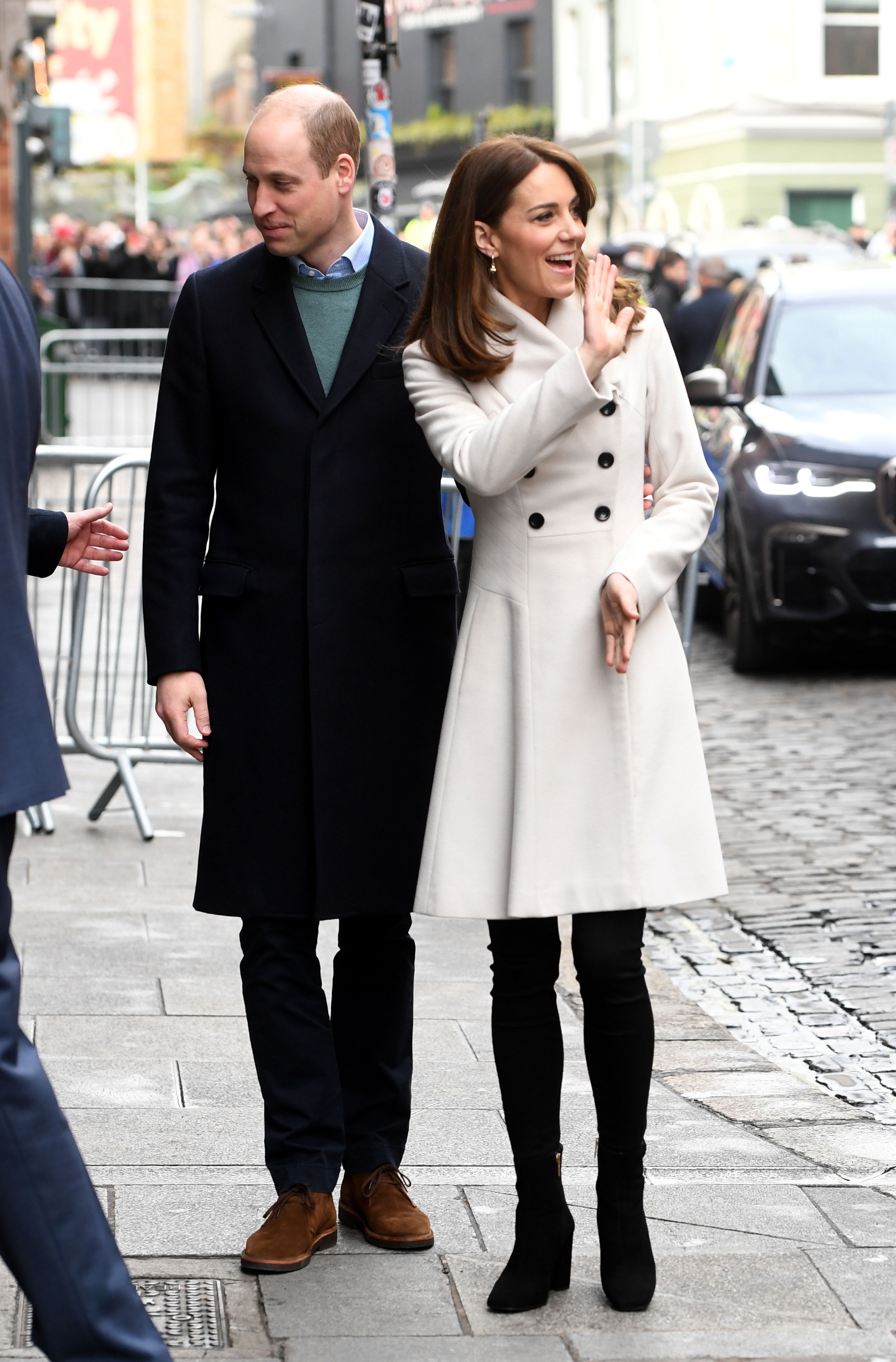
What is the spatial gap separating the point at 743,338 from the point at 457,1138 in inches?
315

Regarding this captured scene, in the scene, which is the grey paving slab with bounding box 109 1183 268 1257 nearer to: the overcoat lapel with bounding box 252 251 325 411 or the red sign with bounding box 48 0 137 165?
the overcoat lapel with bounding box 252 251 325 411

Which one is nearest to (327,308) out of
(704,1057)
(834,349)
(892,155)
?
→ (704,1057)

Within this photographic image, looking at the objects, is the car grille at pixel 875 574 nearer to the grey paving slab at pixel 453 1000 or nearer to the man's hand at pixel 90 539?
the grey paving slab at pixel 453 1000

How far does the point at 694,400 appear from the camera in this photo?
10.3 m

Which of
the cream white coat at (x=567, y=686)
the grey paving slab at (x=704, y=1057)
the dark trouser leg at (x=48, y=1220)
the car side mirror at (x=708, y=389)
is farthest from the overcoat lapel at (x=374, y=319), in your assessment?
the car side mirror at (x=708, y=389)

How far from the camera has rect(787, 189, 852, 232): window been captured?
45844 mm

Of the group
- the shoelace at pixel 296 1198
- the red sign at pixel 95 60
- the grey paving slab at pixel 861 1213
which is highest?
the red sign at pixel 95 60

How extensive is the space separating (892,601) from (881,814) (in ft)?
8.45

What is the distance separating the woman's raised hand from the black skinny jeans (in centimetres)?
86

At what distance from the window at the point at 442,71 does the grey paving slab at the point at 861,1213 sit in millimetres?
58861

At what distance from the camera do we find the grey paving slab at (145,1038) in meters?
5.05

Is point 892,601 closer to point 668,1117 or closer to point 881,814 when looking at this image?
point 881,814

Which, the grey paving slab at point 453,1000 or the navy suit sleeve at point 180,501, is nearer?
the navy suit sleeve at point 180,501

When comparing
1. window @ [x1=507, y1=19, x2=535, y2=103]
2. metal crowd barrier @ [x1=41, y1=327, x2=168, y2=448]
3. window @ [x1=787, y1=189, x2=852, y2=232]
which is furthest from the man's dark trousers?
window @ [x1=507, y1=19, x2=535, y2=103]
